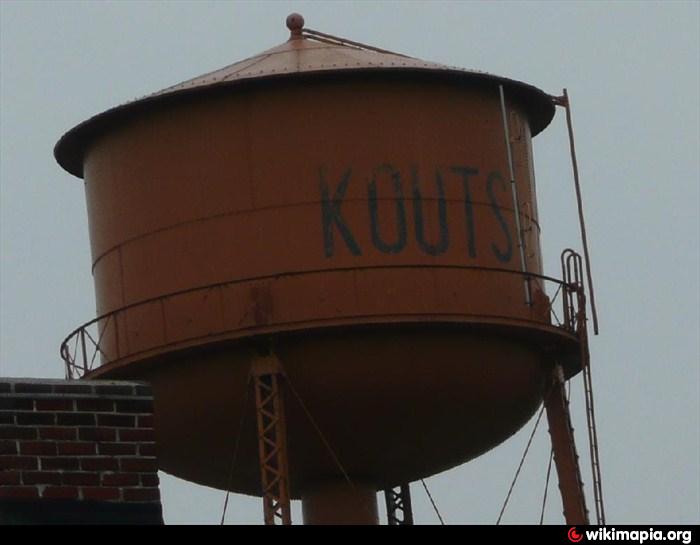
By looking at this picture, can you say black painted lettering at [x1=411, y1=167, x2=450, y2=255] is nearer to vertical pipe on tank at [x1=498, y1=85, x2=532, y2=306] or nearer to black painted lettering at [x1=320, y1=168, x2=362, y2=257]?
black painted lettering at [x1=320, y1=168, x2=362, y2=257]

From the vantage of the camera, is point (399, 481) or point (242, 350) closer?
point (242, 350)

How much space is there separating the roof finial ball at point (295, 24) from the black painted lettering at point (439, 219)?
289 cm

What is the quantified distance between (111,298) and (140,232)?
86 cm

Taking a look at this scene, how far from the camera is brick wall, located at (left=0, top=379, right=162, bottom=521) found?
40.9 feet

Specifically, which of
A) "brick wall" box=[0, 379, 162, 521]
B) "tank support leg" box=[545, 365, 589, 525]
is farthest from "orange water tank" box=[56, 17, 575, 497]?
"brick wall" box=[0, 379, 162, 521]

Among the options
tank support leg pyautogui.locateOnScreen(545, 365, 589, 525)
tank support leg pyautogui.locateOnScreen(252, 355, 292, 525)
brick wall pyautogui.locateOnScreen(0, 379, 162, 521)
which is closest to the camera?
brick wall pyautogui.locateOnScreen(0, 379, 162, 521)

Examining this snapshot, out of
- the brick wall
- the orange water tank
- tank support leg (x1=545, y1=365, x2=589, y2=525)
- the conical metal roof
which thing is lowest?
the brick wall

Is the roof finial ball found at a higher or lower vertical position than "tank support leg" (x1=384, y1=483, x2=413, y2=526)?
higher

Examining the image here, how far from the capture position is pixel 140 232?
24.1m

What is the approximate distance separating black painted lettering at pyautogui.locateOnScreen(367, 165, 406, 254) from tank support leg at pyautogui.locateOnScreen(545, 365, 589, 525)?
2.48m

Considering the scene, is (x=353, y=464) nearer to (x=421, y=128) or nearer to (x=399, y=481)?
(x=399, y=481)

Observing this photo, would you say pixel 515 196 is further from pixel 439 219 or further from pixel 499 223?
pixel 439 219

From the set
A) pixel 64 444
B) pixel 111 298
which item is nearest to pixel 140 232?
pixel 111 298

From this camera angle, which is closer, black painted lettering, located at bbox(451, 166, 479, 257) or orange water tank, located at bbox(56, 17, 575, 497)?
orange water tank, located at bbox(56, 17, 575, 497)
